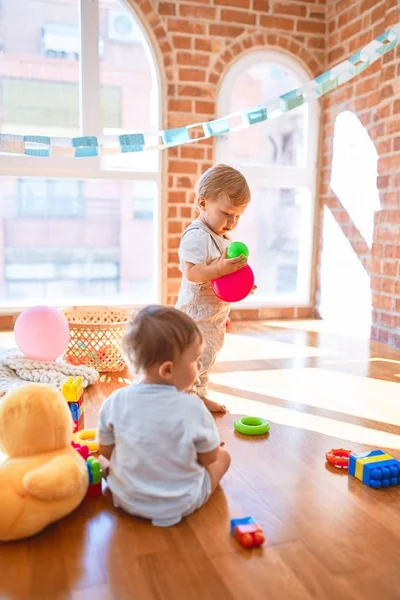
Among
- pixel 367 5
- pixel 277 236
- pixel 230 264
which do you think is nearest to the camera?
pixel 230 264

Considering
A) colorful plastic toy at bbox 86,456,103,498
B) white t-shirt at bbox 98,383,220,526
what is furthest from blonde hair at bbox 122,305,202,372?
colorful plastic toy at bbox 86,456,103,498

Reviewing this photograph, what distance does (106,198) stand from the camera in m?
3.62

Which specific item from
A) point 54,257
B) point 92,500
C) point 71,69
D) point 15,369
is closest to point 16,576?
point 92,500

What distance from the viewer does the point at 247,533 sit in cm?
114

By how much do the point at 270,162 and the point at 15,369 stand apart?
2.36 m

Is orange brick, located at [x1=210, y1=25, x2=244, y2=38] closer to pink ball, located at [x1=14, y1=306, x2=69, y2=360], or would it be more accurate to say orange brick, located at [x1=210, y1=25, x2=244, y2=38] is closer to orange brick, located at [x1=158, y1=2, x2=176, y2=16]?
orange brick, located at [x1=158, y1=2, x2=176, y2=16]

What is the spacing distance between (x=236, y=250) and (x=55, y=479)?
2.95 feet

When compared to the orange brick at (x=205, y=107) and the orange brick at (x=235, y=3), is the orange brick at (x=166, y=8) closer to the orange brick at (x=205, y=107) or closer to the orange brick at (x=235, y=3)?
the orange brick at (x=235, y=3)

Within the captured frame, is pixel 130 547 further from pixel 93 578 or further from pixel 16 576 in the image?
pixel 16 576

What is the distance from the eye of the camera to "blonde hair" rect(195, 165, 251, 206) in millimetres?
1782

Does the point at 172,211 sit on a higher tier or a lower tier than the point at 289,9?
lower

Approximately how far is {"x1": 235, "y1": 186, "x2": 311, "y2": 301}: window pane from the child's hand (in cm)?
215

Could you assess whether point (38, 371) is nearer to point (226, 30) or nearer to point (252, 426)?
point (252, 426)

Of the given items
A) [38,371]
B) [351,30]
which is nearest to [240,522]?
[38,371]
